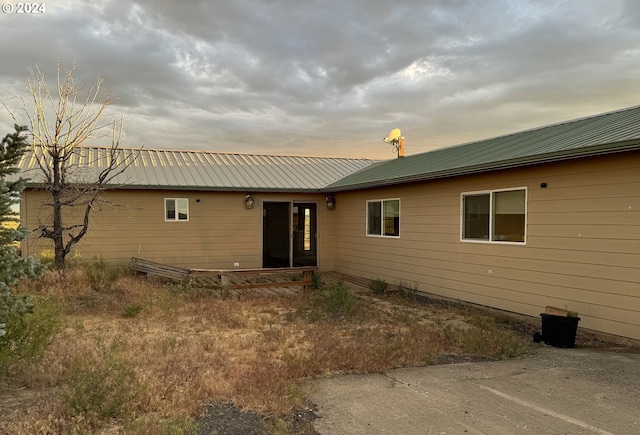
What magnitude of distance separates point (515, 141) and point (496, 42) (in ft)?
14.0

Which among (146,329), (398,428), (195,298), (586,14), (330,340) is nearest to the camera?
(398,428)

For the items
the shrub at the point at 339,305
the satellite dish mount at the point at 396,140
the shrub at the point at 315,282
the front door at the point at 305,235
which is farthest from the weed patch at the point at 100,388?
the satellite dish mount at the point at 396,140

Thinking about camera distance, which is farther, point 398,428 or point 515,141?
point 515,141

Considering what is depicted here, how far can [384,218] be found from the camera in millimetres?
11219

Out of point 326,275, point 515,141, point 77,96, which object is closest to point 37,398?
point 77,96

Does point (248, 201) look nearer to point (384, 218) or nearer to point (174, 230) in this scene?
point (174, 230)

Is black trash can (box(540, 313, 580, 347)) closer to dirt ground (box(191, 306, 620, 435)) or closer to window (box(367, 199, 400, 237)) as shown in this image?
dirt ground (box(191, 306, 620, 435))

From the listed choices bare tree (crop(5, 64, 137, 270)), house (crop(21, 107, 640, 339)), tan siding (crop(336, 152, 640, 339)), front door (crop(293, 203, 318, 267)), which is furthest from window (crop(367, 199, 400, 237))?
bare tree (crop(5, 64, 137, 270))

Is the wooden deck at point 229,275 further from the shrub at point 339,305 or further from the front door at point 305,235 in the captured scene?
the front door at point 305,235

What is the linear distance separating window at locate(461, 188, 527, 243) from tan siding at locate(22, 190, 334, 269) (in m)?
6.05

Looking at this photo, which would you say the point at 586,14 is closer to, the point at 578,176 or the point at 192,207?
the point at 578,176

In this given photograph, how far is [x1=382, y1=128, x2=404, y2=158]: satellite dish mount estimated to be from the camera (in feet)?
47.2

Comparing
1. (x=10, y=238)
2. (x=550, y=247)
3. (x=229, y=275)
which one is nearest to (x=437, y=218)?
(x=550, y=247)

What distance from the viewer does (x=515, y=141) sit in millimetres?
8859
